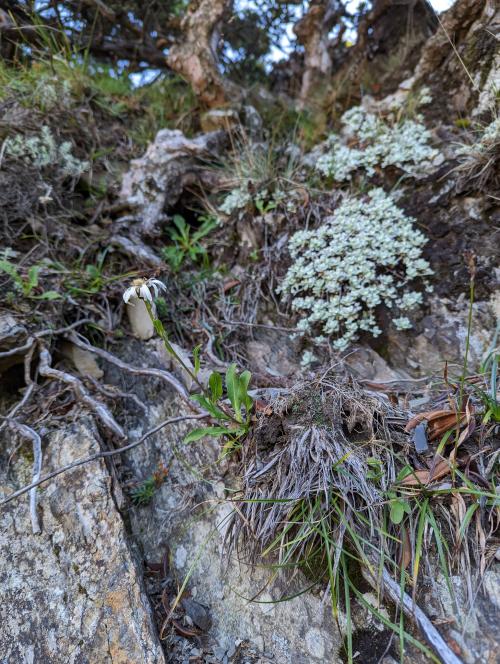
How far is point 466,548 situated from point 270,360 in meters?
1.52

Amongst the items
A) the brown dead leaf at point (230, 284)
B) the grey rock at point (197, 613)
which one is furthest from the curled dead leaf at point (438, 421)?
the brown dead leaf at point (230, 284)

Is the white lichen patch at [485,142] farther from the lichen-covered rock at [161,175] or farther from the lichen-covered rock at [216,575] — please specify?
the lichen-covered rock at [216,575]

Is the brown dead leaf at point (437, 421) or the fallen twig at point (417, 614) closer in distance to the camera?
the fallen twig at point (417, 614)

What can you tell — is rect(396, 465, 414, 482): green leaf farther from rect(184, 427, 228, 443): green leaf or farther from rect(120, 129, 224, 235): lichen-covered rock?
rect(120, 129, 224, 235): lichen-covered rock

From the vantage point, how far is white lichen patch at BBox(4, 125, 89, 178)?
3218mm

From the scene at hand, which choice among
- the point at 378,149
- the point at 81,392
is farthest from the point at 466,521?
the point at 378,149

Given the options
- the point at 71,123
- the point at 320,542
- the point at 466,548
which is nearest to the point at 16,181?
the point at 71,123

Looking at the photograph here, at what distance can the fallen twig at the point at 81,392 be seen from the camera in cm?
233

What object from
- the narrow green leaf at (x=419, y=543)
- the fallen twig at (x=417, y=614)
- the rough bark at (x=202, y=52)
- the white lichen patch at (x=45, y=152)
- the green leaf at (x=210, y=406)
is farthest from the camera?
the rough bark at (x=202, y=52)

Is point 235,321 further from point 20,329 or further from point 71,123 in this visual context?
point 71,123

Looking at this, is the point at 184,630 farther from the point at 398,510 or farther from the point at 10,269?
the point at 10,269

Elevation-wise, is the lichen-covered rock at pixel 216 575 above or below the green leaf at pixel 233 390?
below

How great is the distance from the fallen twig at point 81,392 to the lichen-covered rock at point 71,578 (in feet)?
0.61

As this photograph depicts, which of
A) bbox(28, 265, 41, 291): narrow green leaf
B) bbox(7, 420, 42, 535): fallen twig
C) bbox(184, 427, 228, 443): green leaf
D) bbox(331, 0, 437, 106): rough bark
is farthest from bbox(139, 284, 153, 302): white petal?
bbox(331, 0, 437, 106): rough bark
